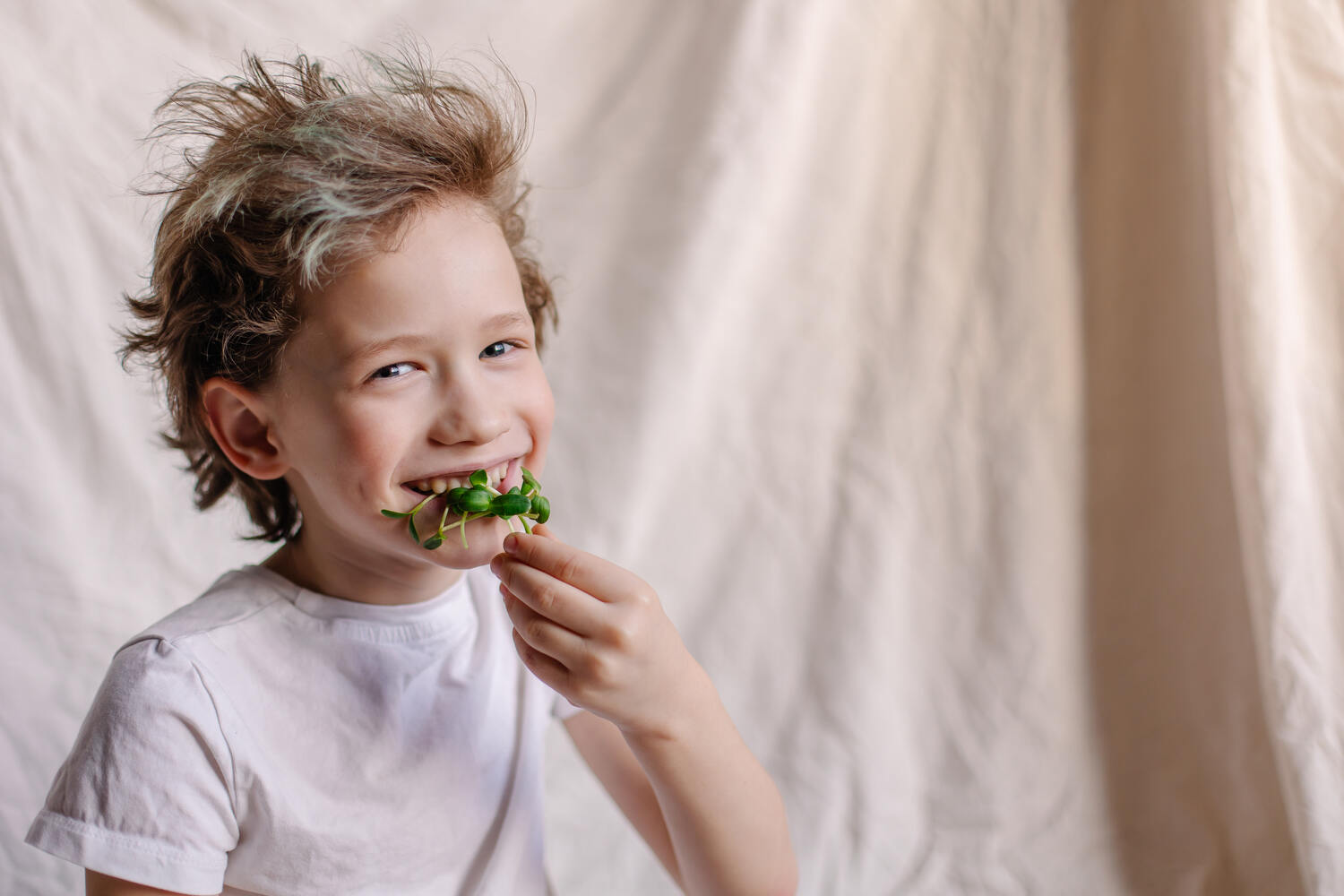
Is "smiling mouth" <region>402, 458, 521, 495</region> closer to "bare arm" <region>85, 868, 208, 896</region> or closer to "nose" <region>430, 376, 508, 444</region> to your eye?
"nose" <region>430, 376, 508, 444</region>

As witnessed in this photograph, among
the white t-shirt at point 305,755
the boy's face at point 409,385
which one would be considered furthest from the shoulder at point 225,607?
the boy's face at point 409,385

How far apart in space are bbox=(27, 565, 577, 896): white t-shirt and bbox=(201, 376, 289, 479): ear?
0.10m

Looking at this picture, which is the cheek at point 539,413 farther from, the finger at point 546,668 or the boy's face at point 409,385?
the finger at point 546,668

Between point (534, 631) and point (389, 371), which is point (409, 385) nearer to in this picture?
point (389, 371)

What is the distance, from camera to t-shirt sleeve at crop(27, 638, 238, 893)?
76 centimetres

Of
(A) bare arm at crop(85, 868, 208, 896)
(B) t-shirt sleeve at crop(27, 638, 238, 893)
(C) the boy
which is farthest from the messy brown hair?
(A) bare arm at crop(85, 868, 208, 896)

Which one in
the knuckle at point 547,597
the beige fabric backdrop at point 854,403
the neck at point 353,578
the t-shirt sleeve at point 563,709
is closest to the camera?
the knuckle at point 547,597

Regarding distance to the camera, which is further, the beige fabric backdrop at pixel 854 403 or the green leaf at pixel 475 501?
the beige fabric backdrop at pixel 854 403

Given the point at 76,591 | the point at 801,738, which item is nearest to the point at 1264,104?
the point at 801,738

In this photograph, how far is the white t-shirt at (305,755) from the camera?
771 millimetres

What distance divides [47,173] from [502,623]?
785 millimetres

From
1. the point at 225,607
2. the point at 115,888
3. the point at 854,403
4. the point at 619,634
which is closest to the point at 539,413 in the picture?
the point at 619,634

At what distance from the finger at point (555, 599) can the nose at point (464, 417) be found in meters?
0.10

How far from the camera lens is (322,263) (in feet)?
2.54
